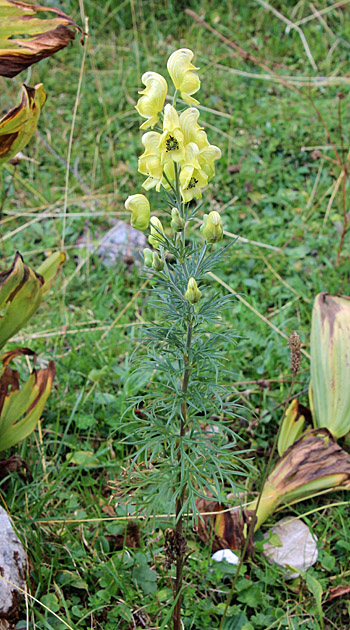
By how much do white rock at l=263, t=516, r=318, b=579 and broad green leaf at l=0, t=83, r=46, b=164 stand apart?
149 cm

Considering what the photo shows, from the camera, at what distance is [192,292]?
113cm

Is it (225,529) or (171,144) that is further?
(225,529)

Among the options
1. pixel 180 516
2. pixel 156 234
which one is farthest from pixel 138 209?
pixel 180 516

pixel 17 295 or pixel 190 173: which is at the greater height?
pixel 190 173

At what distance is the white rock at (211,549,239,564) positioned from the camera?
1695 mm

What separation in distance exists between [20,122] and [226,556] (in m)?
1.47

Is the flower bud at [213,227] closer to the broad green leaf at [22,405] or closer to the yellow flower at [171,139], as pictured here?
the yellow flower at [171,139]

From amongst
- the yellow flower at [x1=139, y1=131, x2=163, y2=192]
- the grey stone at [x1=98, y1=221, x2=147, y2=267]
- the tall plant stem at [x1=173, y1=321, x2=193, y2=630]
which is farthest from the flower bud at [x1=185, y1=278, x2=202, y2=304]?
the grey stone at [x1=98, y1=221, x2=147, y2=267]

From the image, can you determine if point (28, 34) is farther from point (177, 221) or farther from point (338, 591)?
point (338, 591)

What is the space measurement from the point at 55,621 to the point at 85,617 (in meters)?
0.08

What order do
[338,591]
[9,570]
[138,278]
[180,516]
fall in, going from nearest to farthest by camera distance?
[180,516], [9,570], [338,591], [138,278]

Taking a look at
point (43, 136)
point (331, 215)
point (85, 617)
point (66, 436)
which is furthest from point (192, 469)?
point (43, 136)

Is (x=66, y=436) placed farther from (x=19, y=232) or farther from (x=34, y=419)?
(x=19, y=232)

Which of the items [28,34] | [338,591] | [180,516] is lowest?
[338,591]
